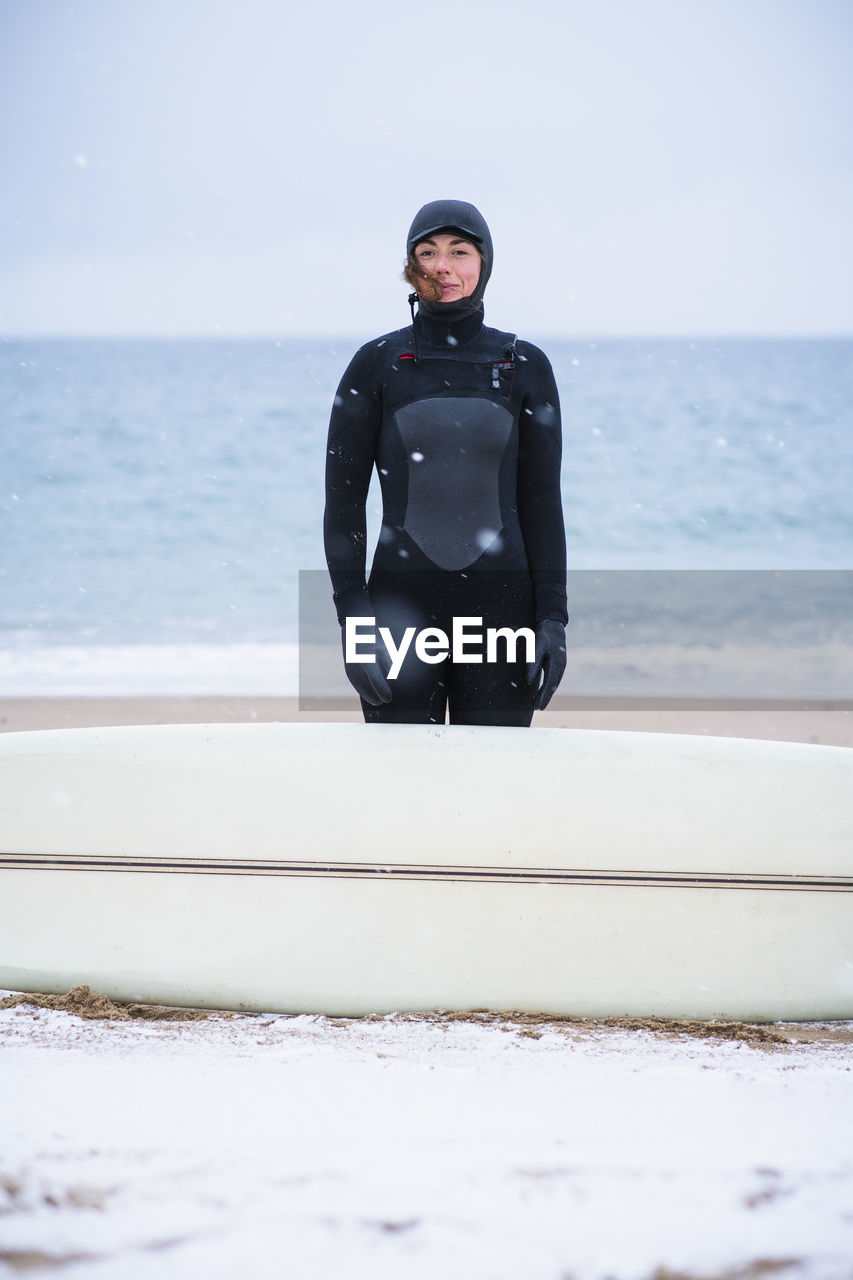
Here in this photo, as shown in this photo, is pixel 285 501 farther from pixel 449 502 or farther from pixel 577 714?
pixel 449 502

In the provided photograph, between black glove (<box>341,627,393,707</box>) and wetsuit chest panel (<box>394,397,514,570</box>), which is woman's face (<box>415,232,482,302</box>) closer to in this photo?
wetsuit chest panel (<box>394,397,514,570</box>)

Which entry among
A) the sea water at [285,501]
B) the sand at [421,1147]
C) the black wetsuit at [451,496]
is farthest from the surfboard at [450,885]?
the sea water at [285,501]

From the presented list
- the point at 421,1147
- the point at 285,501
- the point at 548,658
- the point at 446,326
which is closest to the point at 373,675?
the point at 548,658

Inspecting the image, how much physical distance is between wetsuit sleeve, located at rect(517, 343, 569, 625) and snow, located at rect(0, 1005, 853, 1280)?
829 mm

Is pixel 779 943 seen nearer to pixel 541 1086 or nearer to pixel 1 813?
pixel 541 1086

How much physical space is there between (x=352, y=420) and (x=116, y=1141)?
1220mm

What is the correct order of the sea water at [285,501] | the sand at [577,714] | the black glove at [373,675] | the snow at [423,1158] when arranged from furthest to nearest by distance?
the sea water at [285,501] < the sand at [577,714] < the black glove at [373,675] < the snow at [423,1158]

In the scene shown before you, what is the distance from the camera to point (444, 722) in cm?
190

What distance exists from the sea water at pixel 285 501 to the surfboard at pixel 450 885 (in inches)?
160

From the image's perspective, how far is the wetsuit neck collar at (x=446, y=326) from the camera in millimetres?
1807

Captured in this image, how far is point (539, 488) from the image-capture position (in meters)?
1.81

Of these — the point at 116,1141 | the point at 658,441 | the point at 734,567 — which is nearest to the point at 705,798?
the point at 116,1141

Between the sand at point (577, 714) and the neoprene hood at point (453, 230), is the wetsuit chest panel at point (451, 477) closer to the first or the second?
the neoprene hood at point (453, 230)

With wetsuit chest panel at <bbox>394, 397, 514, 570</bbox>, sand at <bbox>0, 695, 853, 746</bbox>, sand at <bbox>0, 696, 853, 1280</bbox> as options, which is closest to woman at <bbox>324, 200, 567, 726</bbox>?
wetsuit chest panel at <bbox>394, 397, 514, 570</bbox>
